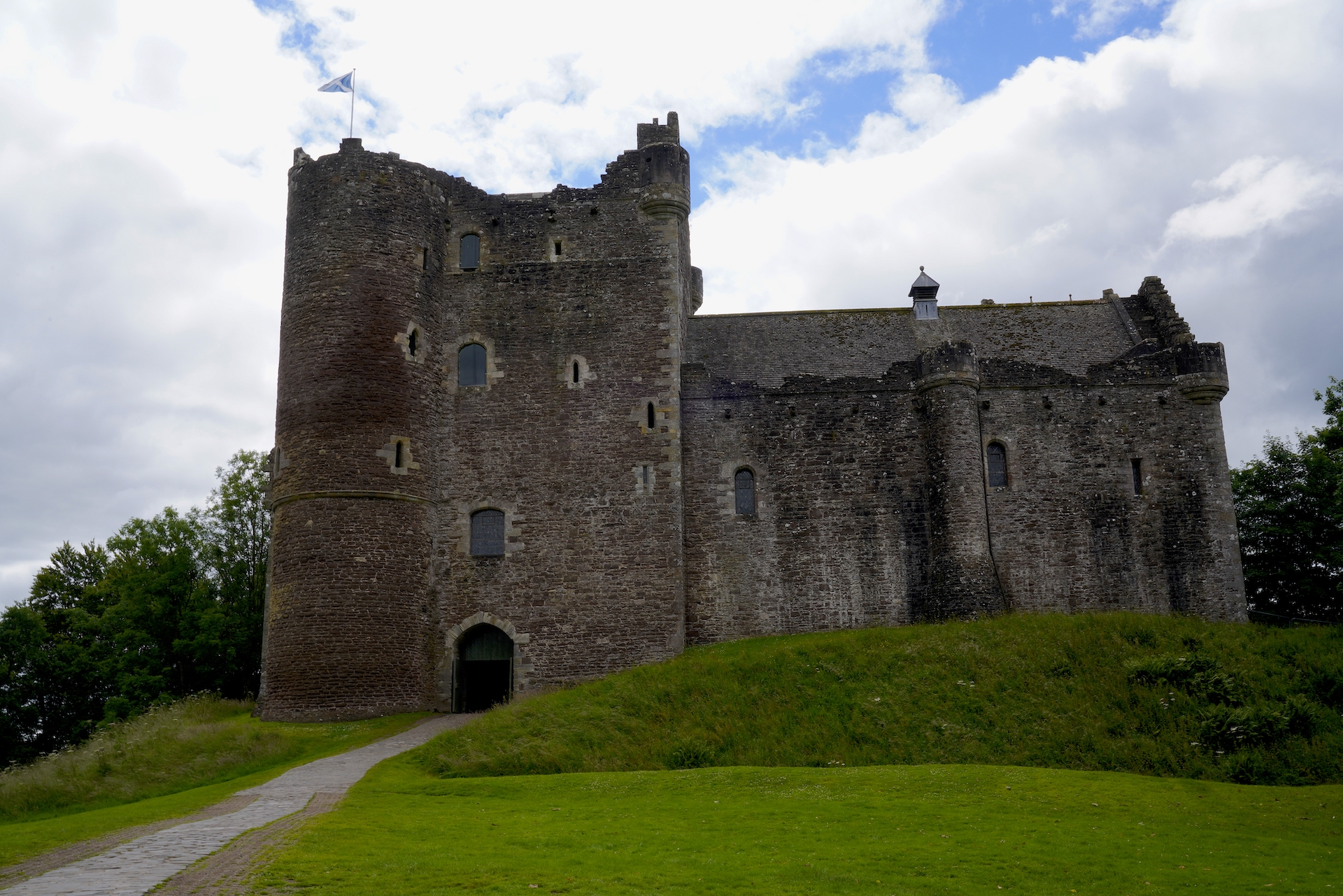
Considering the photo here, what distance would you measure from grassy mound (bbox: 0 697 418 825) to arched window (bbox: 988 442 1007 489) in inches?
695

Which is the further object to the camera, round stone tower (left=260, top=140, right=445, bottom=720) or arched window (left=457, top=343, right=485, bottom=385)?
arched window (left=457, top=343, right=485, bottom=385)

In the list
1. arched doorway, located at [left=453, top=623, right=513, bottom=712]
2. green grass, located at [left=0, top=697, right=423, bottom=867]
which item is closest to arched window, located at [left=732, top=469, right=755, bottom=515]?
arched doorway, located at [left=453, top=623, right=513, bottom=712]

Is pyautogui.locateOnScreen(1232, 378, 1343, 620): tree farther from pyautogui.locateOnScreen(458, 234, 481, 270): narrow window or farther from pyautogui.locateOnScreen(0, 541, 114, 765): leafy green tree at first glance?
pyautogui.locateOnScreen(0, 541, 114, 765): leafy green tree

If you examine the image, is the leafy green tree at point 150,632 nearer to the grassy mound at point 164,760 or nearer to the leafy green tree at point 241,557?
the leafy green tree at point 241,557

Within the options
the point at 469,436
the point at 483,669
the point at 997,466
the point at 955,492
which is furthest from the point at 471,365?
the point at 997,466

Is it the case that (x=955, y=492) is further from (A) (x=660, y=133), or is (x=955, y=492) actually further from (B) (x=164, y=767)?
(B) (x=164, y=767)

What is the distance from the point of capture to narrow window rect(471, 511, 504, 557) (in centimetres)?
2937

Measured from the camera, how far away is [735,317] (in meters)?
35.5

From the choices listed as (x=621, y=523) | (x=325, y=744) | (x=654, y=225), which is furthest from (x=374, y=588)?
(x=654, y=225)

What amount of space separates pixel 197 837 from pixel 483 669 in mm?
15887

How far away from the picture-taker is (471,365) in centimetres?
3086

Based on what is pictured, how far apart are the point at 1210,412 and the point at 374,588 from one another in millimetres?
24435

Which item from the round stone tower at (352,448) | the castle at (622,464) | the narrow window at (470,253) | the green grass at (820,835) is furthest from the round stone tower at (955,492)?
the round stone tower at (352,448)

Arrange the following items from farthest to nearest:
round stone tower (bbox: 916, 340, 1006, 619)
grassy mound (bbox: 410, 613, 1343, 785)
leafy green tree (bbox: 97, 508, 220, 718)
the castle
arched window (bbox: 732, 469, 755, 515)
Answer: leafy green tree (bbox: 97, 508, 220, 718)
arched window (bbox: 732, 469, 755, 515)
round stone tower (bbox: 916, 340, 1006, 619)
the castle
grassy mound (bbox: 410, 613, 1343, 785)
